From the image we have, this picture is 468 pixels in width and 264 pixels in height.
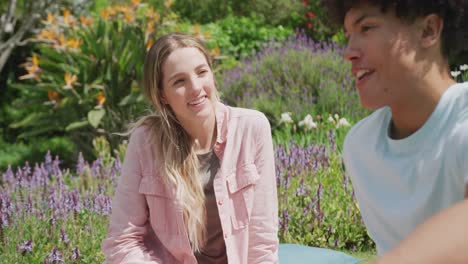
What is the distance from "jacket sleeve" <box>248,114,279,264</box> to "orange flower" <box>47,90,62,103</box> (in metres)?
4.90

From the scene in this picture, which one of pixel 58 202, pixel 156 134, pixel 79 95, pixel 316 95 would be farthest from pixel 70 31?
pixel 156 134

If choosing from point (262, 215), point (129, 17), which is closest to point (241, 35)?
point (129, 17)

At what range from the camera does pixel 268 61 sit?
26.0 ft

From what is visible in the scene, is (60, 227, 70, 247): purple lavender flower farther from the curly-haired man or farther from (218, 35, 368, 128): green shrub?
(218, 35, 368, 128): green shrub

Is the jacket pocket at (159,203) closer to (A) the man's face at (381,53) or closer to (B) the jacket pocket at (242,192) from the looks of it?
(B) the jacket pocket at (242,192)

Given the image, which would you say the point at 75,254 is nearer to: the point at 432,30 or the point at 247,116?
the point at 247,116

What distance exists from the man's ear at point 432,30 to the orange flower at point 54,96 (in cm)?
645

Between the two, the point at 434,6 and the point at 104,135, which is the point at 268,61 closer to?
the point at 104,135

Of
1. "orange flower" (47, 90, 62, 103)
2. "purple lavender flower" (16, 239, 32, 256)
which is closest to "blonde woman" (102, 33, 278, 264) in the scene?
"purple lavender flower" (16, 239, 32, 256)

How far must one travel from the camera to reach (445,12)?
1.45 meters

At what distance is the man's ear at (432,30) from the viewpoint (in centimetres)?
145

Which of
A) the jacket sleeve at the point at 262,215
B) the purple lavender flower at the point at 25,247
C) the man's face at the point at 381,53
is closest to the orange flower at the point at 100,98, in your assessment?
the purple lavender flower at the point at 25,247

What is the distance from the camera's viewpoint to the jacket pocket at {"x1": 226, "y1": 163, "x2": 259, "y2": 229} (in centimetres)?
295

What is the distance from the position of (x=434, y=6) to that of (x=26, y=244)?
8.87 feet
